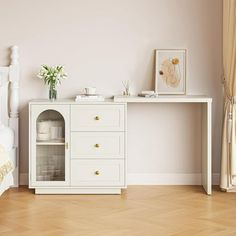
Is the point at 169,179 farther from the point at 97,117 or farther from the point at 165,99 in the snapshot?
the point at 97,117

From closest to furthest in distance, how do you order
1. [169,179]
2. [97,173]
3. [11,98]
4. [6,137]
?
[6,137], [97,173], [11,98], [169,179]

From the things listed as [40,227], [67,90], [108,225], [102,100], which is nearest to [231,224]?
[108,225]

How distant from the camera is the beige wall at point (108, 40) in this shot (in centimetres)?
561

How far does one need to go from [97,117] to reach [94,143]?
0.73 feet

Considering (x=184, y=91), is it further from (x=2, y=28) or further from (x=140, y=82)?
(x=2, y=28)

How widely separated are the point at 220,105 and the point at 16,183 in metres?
1.95

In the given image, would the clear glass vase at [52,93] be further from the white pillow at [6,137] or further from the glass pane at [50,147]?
the white pillow at [6,137]

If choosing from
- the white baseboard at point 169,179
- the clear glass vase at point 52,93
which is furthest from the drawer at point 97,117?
the white baseboard at point 169,179

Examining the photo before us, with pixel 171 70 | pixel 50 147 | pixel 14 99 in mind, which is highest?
pixel 171 70

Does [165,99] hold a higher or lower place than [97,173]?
higher

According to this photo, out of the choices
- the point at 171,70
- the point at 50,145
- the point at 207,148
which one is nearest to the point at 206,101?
the point at 207,148

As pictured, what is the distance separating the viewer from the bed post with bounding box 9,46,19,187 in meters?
5.56

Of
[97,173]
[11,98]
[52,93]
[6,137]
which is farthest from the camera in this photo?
[11,98]

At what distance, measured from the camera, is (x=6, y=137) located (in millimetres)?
5199
